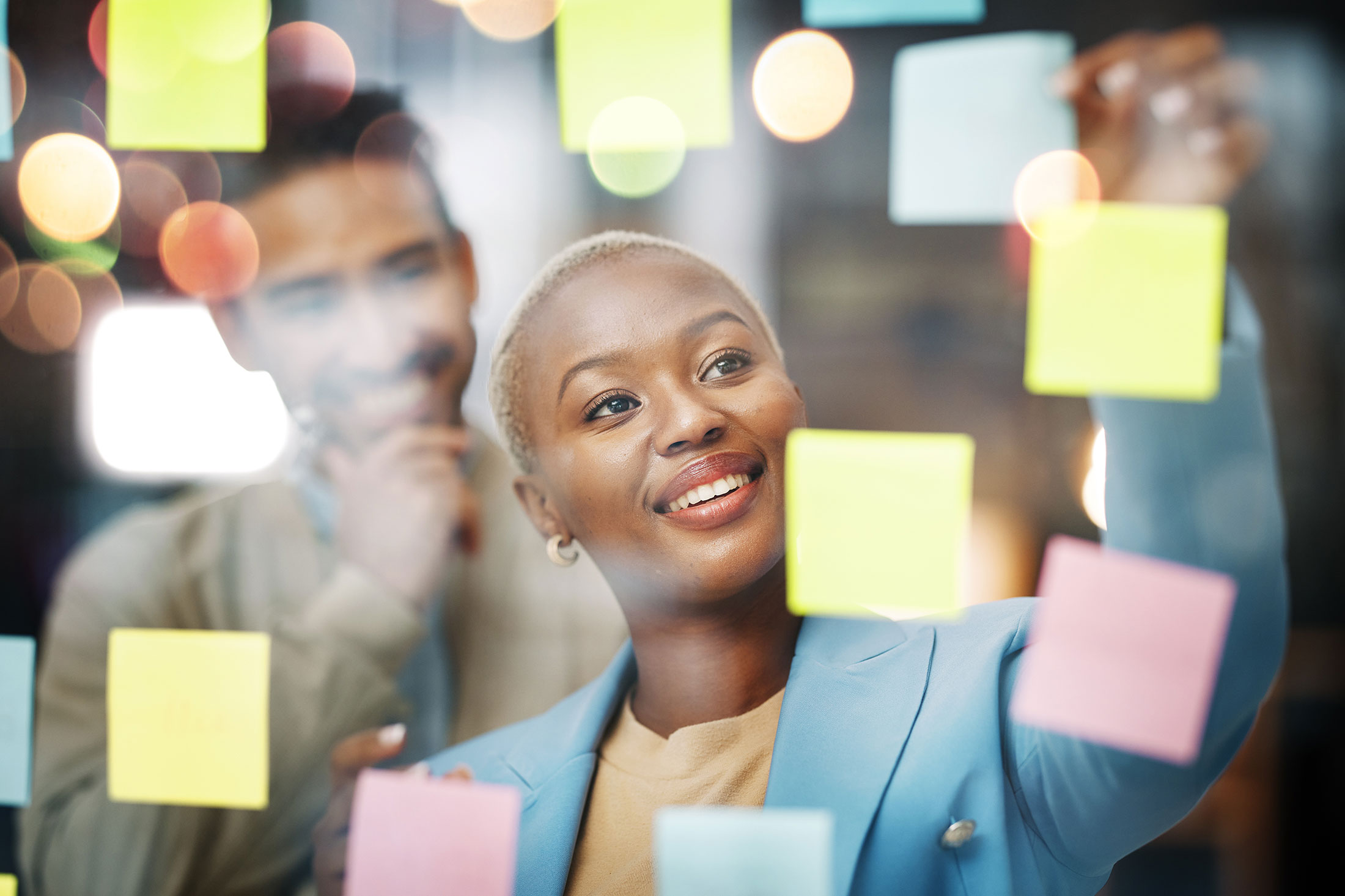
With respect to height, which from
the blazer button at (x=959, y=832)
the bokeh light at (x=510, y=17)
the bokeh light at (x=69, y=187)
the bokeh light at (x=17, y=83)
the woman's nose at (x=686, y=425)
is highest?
the bokeh light at (x=510, y=17)

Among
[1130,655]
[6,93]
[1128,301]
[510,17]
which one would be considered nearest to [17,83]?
[6,93]

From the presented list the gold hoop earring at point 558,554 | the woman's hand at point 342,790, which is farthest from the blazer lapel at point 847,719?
the woman's hand at point 342,790

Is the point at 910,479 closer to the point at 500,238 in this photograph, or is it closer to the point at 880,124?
the point at 880,124

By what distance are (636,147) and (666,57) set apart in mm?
84

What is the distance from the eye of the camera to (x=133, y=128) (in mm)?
895

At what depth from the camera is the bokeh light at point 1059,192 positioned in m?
0.74

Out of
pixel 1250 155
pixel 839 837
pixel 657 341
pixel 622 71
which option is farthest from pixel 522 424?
pixel 1250 155

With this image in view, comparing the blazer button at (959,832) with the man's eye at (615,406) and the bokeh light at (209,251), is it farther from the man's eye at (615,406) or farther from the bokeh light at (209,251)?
the bokeh light at (209,251)

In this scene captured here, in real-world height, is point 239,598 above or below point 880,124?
below

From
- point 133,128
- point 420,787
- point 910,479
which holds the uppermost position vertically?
point 133,128

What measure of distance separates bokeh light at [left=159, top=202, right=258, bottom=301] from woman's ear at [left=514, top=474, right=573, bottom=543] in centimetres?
36

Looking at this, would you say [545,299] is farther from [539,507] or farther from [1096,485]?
[1096,485]

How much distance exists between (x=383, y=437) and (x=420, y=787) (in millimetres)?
345

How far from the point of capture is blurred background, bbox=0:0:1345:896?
0.74 m
